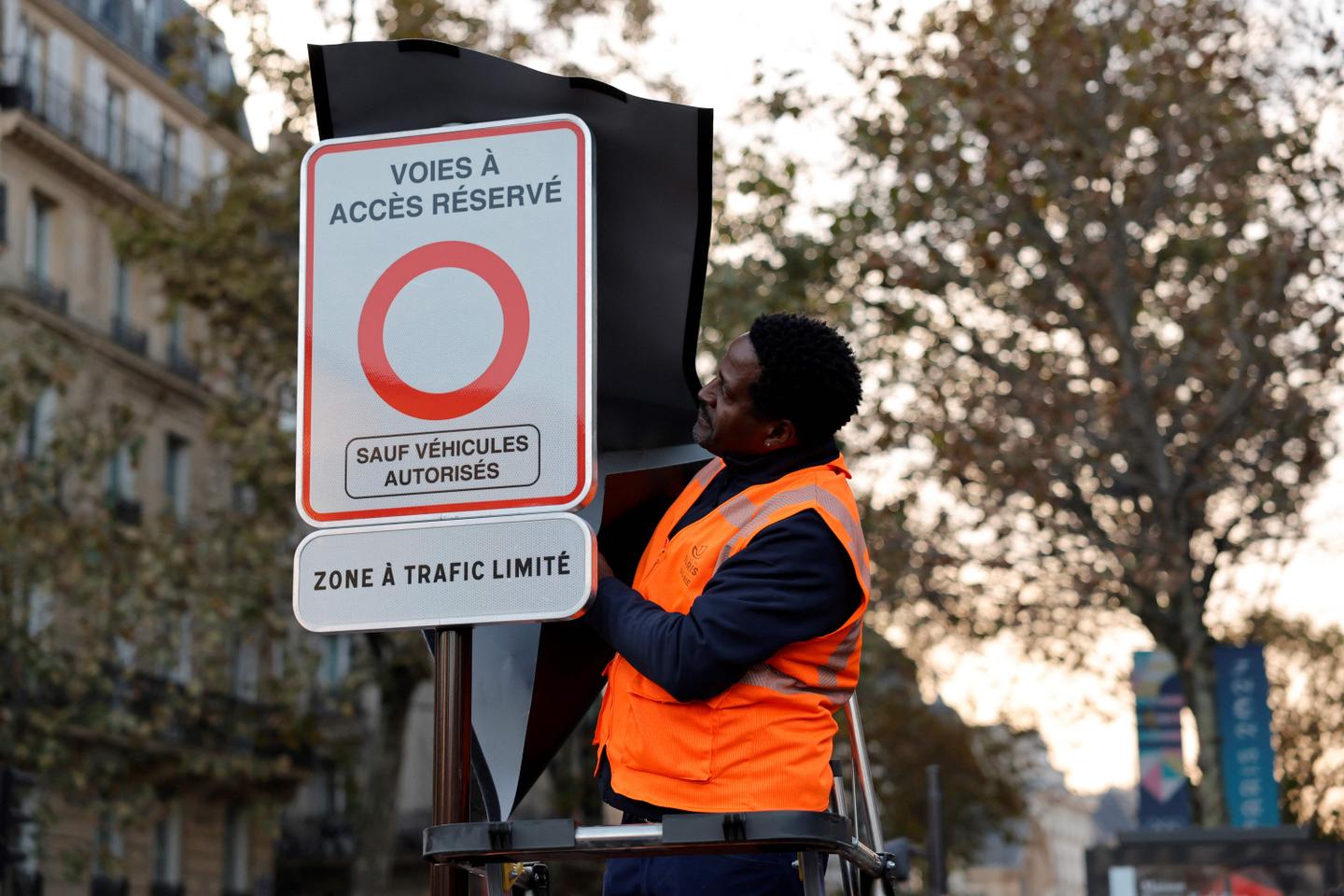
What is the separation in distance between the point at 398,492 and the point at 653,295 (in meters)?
0.72

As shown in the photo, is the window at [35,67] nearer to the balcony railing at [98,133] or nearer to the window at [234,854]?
the balcony railing at [98,133]

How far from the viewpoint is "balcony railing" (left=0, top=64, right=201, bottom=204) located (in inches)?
1302

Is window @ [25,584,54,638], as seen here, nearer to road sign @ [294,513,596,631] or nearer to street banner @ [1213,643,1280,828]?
street banner @ [1213,643,1280,828]

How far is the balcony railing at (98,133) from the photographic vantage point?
108 feet

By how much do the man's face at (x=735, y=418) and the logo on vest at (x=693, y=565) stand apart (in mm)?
228

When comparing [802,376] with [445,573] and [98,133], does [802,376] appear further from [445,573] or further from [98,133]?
[98,133]

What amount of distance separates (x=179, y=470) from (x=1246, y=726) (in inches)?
945

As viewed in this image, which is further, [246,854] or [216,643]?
[246,854]

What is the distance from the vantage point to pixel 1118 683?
24000 millimetres

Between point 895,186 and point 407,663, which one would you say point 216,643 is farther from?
point 895,186

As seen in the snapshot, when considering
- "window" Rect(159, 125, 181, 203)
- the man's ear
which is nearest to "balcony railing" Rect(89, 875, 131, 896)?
"window" Rect(159, 125, 181, 203)

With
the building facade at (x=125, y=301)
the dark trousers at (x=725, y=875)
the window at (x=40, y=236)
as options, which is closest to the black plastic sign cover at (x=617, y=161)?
the dark trousers at (x=725, y=875)

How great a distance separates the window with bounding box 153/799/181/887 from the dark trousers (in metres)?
33.8

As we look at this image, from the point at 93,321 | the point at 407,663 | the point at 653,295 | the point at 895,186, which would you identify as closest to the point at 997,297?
the point at 895,186
